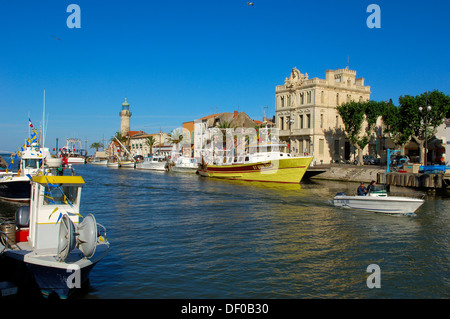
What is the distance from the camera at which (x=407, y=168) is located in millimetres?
45969

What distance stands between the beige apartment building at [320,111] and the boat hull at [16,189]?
153 feet

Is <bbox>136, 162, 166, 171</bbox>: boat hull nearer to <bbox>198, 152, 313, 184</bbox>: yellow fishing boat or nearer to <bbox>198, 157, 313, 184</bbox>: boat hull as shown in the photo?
<bbox>198, 152, 313, 184</bbox>: yellow fishing boat

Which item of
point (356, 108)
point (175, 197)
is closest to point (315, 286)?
point (175, 197)

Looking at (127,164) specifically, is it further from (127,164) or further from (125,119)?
(125,119)

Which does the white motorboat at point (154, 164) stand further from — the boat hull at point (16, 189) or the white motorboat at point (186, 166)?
the boat hull at point (16, 189)

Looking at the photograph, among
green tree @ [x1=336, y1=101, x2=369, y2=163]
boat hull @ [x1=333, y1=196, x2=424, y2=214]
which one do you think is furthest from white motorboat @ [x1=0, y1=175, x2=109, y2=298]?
green tree @ [x1=336, y1=101, x2=369, y2=163]

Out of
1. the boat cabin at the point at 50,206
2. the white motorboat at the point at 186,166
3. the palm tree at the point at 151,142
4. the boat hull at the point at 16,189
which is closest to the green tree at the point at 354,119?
the white motorboat at the point at 186,166

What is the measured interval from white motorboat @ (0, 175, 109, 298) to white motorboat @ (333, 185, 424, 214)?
17456 mm

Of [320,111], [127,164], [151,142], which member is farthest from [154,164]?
[151,142]

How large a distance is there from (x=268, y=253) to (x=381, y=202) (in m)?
11.7

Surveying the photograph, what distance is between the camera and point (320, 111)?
227ft

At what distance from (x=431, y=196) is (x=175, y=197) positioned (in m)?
22.9
